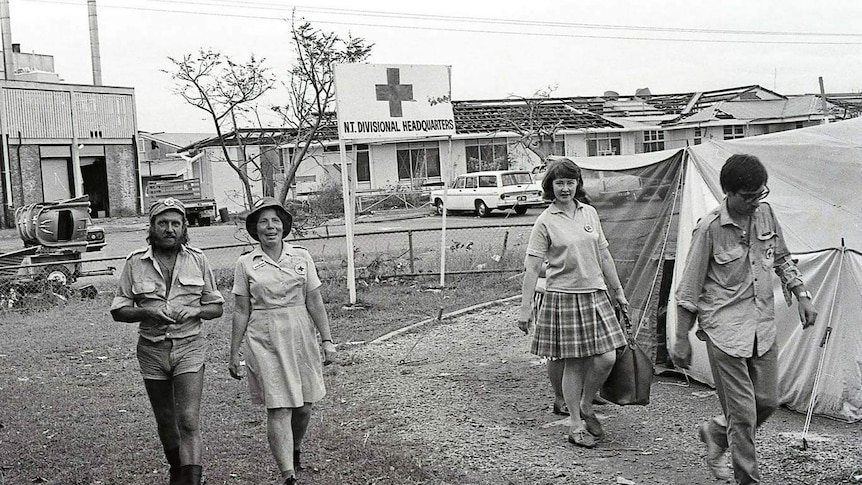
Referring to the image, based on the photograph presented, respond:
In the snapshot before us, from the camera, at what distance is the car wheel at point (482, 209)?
32.9m

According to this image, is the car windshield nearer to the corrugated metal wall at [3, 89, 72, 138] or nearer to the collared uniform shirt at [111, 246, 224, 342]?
the corrugated metal wall at [3, 89, 72, 138]

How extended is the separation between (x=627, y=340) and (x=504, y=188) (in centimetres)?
2598

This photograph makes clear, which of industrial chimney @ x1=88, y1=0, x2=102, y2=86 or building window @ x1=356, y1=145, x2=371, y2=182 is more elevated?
industrial chimney @ x1=88, y1=0, x2=102, y2=86

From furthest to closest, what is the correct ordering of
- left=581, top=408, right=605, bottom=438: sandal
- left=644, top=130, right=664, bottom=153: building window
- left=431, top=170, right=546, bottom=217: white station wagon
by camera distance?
left=644, top=130, right=664, bottom=153: building window → left=431, top=170, right=546, bottom=217: white station wagon → left=581, top=408, right=605, bottom=438: sandal

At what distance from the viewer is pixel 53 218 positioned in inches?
577

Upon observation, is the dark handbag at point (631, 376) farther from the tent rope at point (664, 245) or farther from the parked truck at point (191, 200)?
the parked truck at point (191, 200)

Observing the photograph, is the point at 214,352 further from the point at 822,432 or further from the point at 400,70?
the point at 822,432

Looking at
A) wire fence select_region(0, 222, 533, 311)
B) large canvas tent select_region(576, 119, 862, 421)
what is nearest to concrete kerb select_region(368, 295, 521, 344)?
wire fence select_region(0, 222, 533, 311)

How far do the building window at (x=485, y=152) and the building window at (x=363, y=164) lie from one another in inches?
175

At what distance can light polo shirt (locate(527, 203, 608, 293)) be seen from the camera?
603cm

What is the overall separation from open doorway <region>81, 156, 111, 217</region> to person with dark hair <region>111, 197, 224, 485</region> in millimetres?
39048

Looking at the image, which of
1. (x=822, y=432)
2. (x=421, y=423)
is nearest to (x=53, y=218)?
(x=421, y=423)

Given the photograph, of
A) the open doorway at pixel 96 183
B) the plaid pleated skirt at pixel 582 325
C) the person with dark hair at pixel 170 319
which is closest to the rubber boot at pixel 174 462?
the person with dark hair at pixel 170 319

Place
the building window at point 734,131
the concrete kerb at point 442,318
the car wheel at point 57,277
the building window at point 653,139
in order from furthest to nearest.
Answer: the building window at point 734,131 → the building window at point 653,139 → the car wheel at point 57,277 → the concrete kerb at point 442,318
